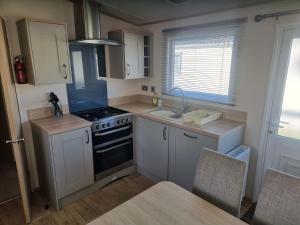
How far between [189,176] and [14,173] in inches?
93.6

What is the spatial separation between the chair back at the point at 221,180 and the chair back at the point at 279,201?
13cm

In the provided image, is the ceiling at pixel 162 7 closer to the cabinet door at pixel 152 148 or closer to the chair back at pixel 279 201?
the cabinet door at pixel 152 148

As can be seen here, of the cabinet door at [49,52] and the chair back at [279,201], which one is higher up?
the cabinet door at [49,52]

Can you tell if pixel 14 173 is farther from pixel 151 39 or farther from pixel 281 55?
pixel 281 55

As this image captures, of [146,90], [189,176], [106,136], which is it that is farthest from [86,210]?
[146,90]

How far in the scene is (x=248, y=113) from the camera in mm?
2277

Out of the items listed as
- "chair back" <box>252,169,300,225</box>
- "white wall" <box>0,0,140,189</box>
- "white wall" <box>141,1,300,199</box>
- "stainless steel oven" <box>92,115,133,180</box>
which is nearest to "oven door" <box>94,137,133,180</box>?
"stainless steel oven" <box>92,115,133,180</box>

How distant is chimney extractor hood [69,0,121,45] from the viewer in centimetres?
236

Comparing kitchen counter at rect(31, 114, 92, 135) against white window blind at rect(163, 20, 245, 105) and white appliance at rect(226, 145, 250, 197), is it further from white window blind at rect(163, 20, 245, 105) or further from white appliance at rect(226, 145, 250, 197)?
white appliance at rect(226, 145, 250, 197)

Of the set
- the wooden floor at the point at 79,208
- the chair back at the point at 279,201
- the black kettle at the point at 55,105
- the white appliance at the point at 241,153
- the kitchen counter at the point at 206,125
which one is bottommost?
the wooden floor at the point at 79,208

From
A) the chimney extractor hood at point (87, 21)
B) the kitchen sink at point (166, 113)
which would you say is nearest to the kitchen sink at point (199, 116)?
the kitchen sink at point (166, 113)

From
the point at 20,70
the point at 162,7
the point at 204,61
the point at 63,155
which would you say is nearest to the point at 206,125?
the point at 204,61

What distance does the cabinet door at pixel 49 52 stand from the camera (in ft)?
6.86

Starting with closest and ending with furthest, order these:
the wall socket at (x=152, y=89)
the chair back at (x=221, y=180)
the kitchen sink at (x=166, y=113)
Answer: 1. the chair back at (x=221, y=180)
2. the kitchen sink at (x=166, y=113)
3. the wall socket at (x=152, y=89)
